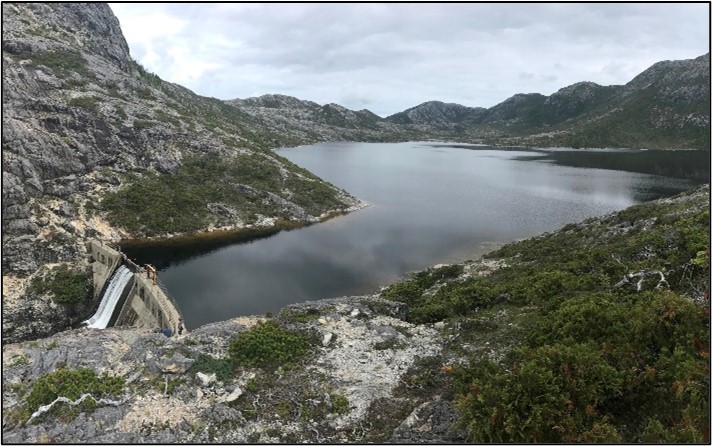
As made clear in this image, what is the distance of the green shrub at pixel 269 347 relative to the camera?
76.8ft

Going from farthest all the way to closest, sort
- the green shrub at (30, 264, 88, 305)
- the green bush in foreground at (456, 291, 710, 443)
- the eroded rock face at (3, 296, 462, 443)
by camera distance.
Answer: the green shrub at (30, 264, 88, 305)
the eroded rock face at (3, 296, 462, 443)
the green bush in foreground at (456, 291, 710, 443)

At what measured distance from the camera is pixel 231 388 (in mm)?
21047

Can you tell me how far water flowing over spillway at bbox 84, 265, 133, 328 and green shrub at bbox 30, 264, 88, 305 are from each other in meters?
3.24

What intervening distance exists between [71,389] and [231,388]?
296 inches

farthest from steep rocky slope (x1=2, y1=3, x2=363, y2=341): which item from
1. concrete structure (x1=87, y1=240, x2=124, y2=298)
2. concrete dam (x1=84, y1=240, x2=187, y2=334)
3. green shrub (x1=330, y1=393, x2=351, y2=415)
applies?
green shrub (x1=330, y1=393, x2=351, y2=415)

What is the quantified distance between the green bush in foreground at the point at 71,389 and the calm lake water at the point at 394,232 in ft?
69.8

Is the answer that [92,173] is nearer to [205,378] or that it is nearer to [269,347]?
[269,347]

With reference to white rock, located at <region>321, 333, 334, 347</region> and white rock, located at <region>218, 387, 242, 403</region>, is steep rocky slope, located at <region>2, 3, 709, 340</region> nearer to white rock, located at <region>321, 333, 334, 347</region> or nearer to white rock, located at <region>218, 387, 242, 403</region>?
white rock, located at <region>218, 387, 242, 403</region>

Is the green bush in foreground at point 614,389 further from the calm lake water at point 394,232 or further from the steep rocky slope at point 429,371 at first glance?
the calm lake water at point 394,232

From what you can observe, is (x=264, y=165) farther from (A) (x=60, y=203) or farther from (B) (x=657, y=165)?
(B) (x=657, y=165)

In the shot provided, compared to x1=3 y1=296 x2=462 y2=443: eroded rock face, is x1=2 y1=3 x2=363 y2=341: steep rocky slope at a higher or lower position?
higher

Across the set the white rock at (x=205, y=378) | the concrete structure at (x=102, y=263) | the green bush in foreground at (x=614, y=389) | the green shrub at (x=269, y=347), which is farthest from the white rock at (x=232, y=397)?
the concrete structure at (x=102, y=263)

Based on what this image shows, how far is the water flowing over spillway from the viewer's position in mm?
44850

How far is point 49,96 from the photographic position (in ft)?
267
